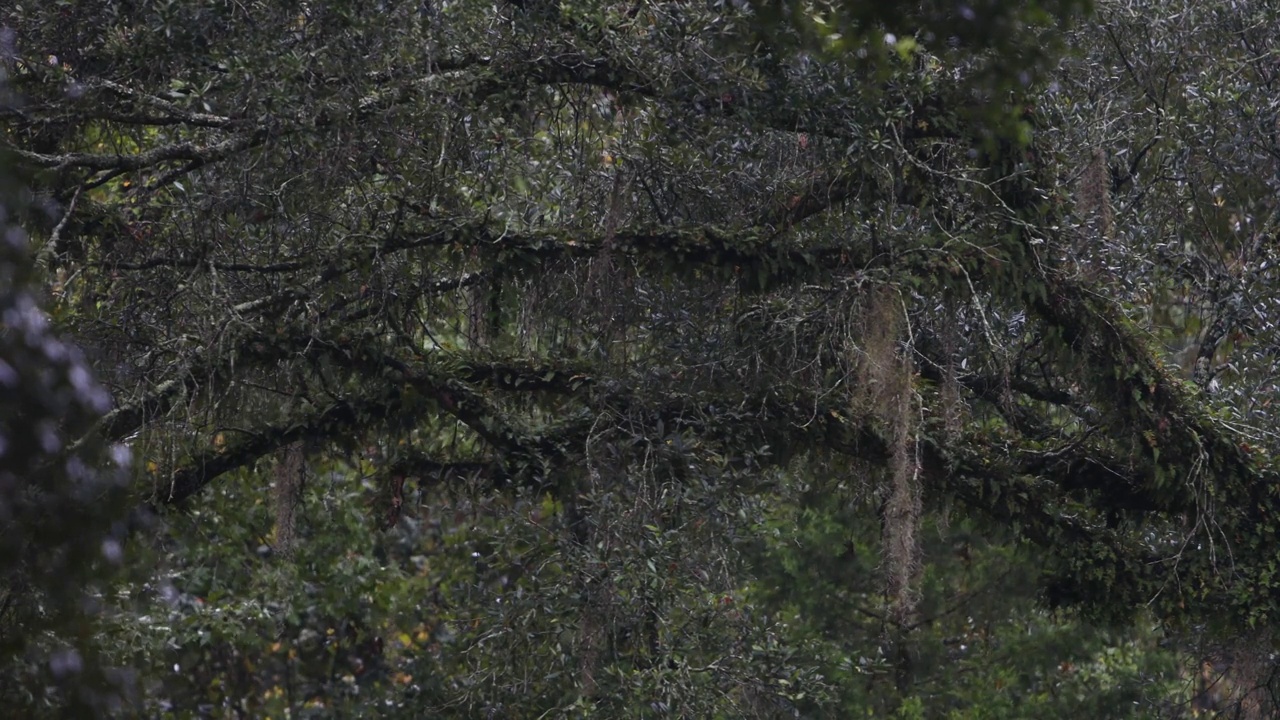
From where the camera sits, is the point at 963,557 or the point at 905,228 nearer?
the point at 905,228

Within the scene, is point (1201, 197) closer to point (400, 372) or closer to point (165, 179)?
point (400, 372)

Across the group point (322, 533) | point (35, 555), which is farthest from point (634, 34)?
point (322, 533)

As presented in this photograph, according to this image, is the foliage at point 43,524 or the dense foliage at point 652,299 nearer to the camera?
the foliage at point 43,524

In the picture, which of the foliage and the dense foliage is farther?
the dense foliage

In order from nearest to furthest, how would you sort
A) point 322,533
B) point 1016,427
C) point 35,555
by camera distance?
point 35,555, point 1016,427, point 322,533

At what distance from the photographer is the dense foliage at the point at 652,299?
5988mm

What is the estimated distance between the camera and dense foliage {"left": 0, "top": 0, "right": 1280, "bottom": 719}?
599cm

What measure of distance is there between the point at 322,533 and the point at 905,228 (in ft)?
15.5

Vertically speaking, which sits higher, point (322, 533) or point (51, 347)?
point (51, 347)

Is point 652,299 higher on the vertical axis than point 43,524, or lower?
higher

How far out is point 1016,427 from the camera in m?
7.60

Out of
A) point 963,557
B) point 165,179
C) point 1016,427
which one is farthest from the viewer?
point 963,557

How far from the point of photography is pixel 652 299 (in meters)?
6.80

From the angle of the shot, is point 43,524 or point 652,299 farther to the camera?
point 652,299
